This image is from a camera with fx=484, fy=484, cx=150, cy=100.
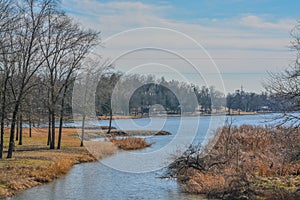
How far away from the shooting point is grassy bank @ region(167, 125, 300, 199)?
20.2m

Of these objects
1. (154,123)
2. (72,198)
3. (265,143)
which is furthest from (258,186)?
(154,123)

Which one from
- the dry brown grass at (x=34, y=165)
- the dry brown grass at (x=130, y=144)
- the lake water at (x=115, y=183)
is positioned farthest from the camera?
the dry brown grass at (x=130, y=144)

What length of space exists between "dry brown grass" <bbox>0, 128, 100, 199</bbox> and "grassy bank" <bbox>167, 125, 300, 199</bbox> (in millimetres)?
6874

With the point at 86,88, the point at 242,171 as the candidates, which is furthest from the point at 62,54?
the point at 242,171

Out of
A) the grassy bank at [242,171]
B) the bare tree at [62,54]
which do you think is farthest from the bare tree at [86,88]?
the grassy bank at [242,171]

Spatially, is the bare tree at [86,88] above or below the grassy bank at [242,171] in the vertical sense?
above

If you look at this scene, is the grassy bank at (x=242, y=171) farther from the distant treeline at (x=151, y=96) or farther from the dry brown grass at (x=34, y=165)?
the distant treeline at (x=151, y=96)

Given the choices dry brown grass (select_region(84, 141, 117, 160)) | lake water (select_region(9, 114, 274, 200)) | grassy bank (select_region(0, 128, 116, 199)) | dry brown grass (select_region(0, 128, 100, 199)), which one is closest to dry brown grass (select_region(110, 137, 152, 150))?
dry brown grass (select_region(84, 141, 117, 160))

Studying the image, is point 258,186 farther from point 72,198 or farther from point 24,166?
point 24,166

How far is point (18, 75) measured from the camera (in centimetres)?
3027

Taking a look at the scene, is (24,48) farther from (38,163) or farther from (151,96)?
(151,96)

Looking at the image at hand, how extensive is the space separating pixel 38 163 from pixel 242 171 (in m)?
12.2

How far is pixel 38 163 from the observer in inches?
1108

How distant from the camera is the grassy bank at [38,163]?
23.1 meters
